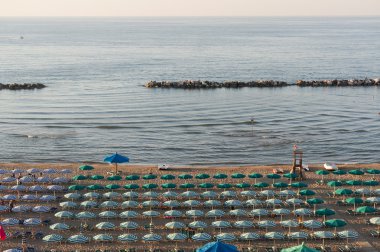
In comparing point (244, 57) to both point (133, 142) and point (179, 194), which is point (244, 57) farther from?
A: point (179, 194)

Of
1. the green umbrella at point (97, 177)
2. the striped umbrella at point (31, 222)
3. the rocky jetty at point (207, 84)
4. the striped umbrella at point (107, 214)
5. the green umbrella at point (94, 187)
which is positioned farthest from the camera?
the rocky jetty at point (207, 84)

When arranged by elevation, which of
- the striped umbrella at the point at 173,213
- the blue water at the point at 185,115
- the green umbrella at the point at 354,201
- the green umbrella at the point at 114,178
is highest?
the blue water at the point at 185,115

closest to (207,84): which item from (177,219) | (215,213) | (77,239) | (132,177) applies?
(132,177)

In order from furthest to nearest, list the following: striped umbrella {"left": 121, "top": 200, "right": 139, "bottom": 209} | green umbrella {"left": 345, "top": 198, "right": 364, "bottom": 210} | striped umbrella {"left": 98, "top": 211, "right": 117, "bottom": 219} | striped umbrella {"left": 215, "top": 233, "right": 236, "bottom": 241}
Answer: green umbrella {"left": 345, "top": 198, "right": 364, "bottom": 210} → striped umbrella {"left": 121, "top": 200, "right": 139, "bottom": 209} → striped umbrella {"left": 98, "top": 211, "right": 117, "bottom": 219} → striped umbrella {"left": 215, "top": 233, "right": 236, "bottom": 241}

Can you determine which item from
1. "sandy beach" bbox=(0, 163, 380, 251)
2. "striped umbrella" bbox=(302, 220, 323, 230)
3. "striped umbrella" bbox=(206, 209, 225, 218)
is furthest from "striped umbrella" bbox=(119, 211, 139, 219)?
"striped umbrella" bbox=(302, 220, 323, 230)

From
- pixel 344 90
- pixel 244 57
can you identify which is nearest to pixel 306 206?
pixel 344 90

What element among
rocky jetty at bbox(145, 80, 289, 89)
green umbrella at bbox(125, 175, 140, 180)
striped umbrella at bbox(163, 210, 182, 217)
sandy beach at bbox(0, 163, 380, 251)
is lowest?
sandy beach at bbox(0, 163, 380, 251)

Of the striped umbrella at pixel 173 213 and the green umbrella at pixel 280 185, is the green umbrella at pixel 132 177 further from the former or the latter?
the green umbrella at pixel 280 185

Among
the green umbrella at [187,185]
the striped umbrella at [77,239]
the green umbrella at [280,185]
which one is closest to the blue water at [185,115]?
the green umbrella at [280,185]

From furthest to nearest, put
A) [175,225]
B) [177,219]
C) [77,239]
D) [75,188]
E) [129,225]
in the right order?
1. [75,188]
2. [177,219]
3. [129,225]
4. [175,225]
5. [77,239]

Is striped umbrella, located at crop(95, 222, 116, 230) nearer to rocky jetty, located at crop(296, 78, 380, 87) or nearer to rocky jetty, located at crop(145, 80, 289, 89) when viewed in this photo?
rocky jetty, located at crop(145, 80, 289, 89)

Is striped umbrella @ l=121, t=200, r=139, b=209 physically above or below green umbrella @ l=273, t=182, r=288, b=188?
below

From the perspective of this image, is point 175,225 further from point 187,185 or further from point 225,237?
point 187,185

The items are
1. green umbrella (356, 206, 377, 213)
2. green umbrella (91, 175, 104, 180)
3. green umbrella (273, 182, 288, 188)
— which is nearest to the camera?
green umbrella (356, 206, 377, 213)
